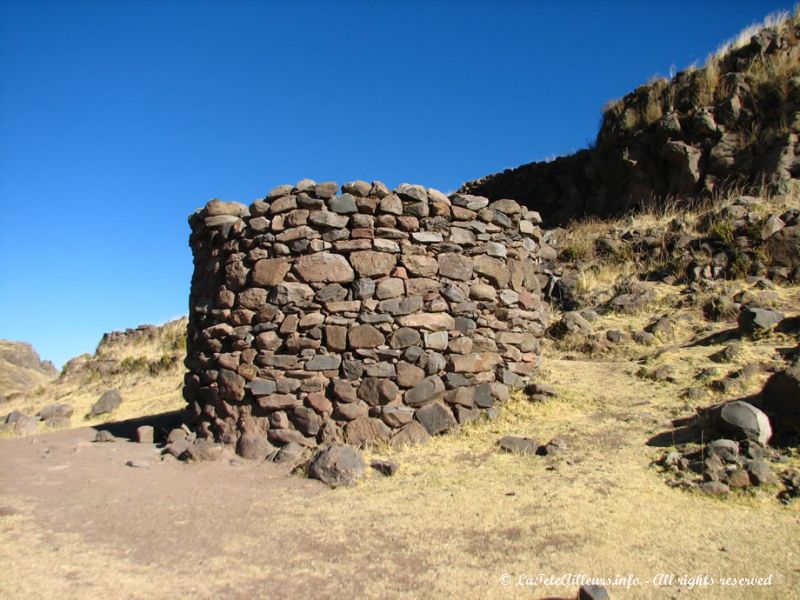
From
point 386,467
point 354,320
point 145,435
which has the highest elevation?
point 354,320

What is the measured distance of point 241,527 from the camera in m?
4.21

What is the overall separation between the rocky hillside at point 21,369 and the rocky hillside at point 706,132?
17.6 m

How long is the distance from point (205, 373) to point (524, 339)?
12.2 ft

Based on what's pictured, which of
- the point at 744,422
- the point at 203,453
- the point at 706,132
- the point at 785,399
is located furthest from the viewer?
the point at 706,132

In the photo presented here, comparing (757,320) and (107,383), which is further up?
(757,320)

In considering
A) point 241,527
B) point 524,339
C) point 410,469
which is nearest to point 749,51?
point 524,339

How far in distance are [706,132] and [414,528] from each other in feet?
41.0

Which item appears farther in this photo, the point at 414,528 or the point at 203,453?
the point at 203,453

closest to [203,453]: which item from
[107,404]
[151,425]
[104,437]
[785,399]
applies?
[104,437]

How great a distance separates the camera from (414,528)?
4.09 meters

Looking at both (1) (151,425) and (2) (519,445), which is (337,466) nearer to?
(2) (519,445)

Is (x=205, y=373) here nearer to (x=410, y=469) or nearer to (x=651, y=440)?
(x=410, y=469)

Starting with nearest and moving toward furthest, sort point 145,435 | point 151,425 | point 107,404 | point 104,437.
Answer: point 145,435 → point 104,437 → point 151,425 → point 107,404

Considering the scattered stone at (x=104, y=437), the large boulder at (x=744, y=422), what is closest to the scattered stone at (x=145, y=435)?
the scattered stone at (x=104, y=437)
